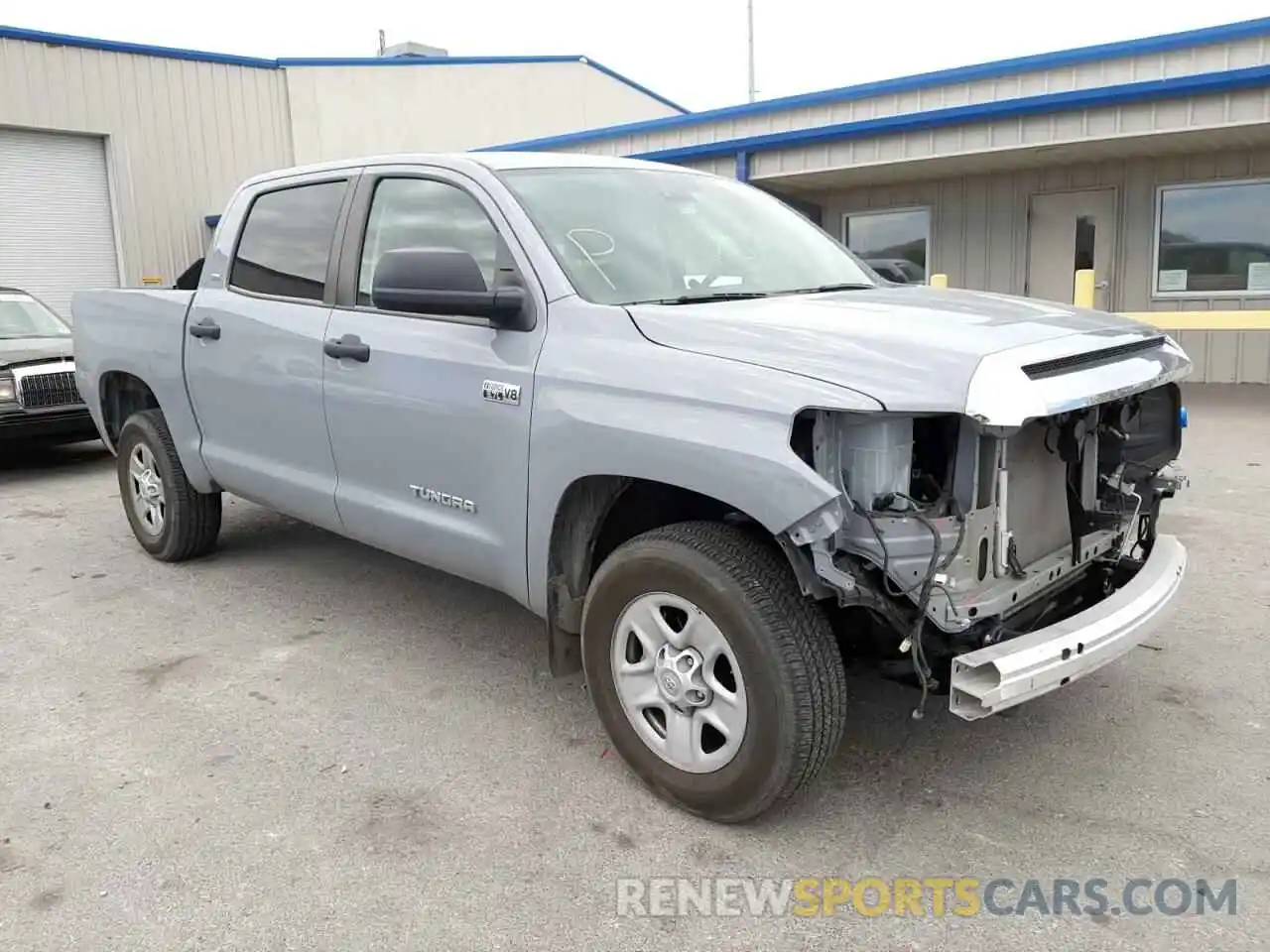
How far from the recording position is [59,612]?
4898 millimetres

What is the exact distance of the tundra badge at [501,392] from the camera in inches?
129

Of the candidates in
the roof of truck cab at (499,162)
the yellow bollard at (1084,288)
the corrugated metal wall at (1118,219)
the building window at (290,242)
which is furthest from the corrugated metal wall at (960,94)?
the building window at (290,242)

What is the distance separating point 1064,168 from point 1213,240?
6.13 ft

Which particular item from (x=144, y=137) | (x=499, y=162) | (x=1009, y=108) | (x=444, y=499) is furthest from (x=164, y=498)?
(x=144, y=137)

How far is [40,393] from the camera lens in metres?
8.32

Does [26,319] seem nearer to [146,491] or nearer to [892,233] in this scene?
[146,491]

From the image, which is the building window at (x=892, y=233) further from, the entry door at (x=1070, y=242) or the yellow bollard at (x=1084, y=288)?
the yellow bollard at (x=1084, y=288)

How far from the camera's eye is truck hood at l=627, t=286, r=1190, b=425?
8.17ft

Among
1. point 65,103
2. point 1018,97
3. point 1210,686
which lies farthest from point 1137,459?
point 65,103

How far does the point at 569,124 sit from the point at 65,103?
38.2 ft

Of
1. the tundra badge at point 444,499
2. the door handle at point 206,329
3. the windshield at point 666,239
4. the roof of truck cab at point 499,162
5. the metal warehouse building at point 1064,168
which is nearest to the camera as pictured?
the windshield at point 666,239

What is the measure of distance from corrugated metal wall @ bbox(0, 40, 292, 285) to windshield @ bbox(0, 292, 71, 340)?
8092 millimetres

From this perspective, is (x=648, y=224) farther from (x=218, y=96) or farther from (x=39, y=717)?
(x=218, y=96)

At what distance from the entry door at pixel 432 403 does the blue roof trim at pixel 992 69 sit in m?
9.06
